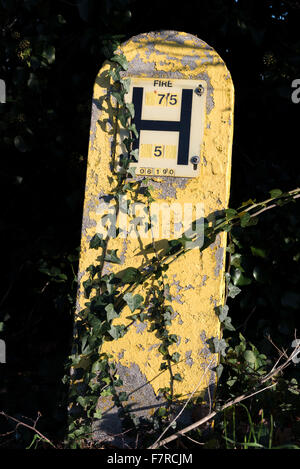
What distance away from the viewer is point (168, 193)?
2.20 metres

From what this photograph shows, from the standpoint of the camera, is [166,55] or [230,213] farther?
[166,55]

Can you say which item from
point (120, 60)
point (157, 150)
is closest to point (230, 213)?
point (157, 150)

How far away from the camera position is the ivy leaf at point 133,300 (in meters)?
2.12

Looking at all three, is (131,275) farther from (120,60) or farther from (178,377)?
(120,60)

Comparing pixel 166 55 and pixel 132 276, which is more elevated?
pixel 166 55

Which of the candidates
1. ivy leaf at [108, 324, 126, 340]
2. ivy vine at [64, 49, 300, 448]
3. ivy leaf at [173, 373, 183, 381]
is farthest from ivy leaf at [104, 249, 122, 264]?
ivy leaf at [173, 373, 183, 381]

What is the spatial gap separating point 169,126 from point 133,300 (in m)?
0.71

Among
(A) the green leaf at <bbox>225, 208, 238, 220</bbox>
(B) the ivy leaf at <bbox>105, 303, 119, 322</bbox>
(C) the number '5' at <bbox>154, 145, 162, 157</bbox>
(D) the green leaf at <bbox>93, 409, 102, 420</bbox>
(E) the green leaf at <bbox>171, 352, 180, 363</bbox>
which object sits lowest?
(D) the green leaf at <bbox>93, 409, 102, 420</bbox>

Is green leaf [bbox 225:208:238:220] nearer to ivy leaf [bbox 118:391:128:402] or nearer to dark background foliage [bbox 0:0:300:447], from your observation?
dark background foliage [bbox 0:0:300:447]

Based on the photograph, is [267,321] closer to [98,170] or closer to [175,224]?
[175,224]

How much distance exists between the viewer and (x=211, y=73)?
87.2 inches

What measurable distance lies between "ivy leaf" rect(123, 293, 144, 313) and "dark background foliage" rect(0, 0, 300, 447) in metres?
0.40

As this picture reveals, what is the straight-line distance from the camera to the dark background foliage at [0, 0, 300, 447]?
8.84ft

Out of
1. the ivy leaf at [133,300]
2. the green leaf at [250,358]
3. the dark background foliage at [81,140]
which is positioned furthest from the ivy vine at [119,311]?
the dark background foliage at [81,140]
